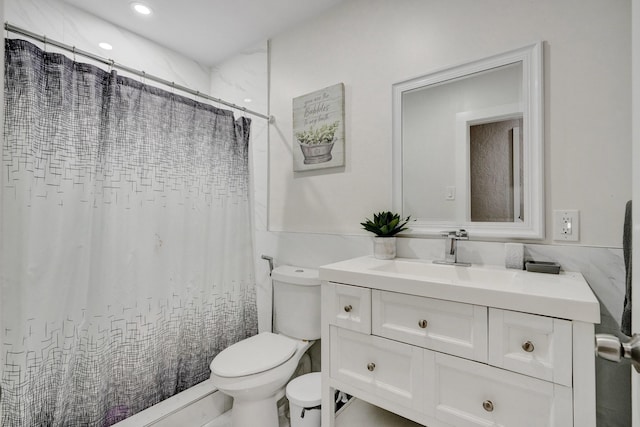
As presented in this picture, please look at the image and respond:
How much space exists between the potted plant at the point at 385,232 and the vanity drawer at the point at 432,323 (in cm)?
41

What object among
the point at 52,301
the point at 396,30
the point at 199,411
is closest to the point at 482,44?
the point at 396,30

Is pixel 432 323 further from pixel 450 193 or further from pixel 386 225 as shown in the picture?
pixel 450 193

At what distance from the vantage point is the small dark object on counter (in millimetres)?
1160

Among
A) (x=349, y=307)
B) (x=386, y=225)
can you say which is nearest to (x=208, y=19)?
(x=386, y=225)

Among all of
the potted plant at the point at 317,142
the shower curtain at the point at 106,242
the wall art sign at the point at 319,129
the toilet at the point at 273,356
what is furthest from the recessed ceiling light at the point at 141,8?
the toilet at the point at 273,356

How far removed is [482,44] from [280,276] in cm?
155

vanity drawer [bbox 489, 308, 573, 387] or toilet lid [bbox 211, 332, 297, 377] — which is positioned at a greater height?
vanity drawer [bbox 489, 308, 573, 387]

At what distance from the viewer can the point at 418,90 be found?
1.58m

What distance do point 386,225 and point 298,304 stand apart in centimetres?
69

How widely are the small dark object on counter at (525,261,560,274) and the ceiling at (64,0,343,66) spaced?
5.68 feet

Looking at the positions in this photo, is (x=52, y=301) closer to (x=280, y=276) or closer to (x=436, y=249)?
(x=280, y=276)

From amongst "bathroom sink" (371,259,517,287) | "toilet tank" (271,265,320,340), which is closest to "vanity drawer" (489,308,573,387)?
"bathroom sink" (371,259,517,287)

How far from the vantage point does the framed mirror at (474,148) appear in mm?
1290

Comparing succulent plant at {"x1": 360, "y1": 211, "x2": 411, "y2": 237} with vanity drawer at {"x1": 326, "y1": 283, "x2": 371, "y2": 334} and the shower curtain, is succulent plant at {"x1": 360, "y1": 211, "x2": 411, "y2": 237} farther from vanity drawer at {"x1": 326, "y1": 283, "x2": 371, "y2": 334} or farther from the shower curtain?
the shower curtain
